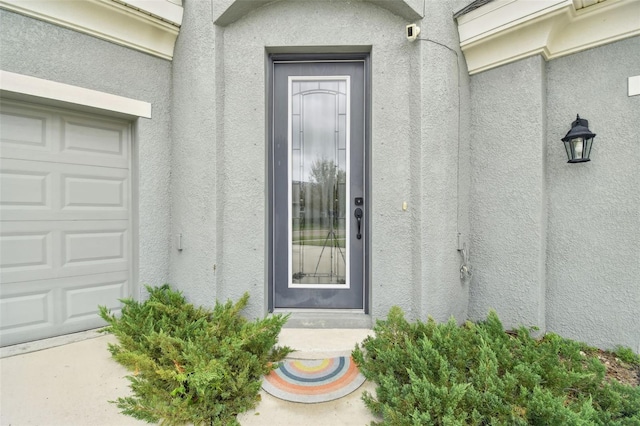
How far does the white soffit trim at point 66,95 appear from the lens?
272cm

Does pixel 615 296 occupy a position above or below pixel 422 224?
below

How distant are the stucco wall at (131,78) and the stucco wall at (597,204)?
4.43 m

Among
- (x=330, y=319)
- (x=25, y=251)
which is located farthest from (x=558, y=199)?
(x=25, y=251)

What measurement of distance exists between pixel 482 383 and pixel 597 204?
2.24 meters

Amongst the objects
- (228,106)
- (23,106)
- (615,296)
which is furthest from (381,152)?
(23,106)

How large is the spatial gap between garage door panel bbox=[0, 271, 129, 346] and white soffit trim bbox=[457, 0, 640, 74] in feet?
16.2

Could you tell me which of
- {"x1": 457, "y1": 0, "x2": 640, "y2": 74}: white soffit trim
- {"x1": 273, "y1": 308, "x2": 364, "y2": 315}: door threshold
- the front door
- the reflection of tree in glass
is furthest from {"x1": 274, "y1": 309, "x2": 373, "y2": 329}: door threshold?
{"x1": 457, "y1": 0, "x2": 640, "y2": 74}: white soffit trim

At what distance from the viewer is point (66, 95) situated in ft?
9.66

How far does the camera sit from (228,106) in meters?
3.19

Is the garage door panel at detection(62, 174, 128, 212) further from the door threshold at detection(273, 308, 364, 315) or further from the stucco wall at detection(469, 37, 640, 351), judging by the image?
the stucco wall at detection(469, 37, 640, 351)

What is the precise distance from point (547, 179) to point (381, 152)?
5.90ft

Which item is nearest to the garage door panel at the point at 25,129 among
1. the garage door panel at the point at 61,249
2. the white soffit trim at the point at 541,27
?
the garage door panel at the point at 61,249

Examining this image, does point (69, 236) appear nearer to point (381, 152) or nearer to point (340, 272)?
point (340, 272)

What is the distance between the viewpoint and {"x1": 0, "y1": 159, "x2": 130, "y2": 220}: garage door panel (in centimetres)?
287
